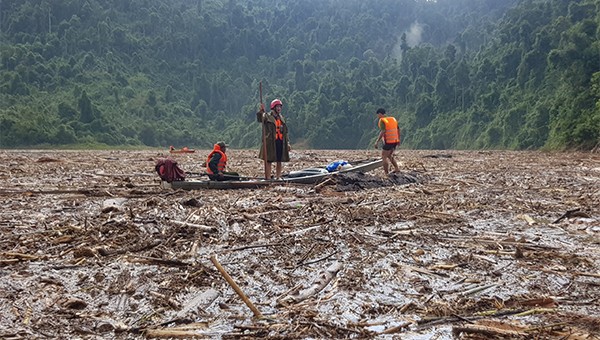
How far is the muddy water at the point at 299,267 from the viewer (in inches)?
160

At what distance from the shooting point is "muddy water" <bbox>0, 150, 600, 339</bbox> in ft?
13.3

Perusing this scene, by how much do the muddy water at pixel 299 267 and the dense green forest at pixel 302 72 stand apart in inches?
984

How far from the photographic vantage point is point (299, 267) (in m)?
5.44

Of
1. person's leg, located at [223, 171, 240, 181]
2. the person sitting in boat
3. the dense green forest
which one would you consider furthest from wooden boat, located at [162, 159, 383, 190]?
the dense green forest

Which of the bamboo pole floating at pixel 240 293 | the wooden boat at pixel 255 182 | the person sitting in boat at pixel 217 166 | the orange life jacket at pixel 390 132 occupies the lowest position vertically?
the wooden boat at pixel 255 182

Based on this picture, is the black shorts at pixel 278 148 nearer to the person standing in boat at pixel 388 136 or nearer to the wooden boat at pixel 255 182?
the wooden boat at pixel 255 182

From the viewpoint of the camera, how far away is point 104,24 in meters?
89.8

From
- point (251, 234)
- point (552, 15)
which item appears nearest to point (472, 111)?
point (552, 15)

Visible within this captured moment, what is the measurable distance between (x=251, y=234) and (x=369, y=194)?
4276 millimetres

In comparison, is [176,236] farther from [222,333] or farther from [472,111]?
[472,111]

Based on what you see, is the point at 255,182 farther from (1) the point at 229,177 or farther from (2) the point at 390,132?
(2) the point at 390,132

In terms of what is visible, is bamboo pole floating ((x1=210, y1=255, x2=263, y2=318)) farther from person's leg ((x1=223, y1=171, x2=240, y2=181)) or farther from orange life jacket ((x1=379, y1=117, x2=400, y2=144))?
orange life jacket ((x1=379, y1=117, x2=400, y2=144))

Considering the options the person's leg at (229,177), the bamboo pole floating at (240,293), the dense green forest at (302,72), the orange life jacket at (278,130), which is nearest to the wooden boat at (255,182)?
the person's leg at (229,177)

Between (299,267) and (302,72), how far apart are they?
283 ft
